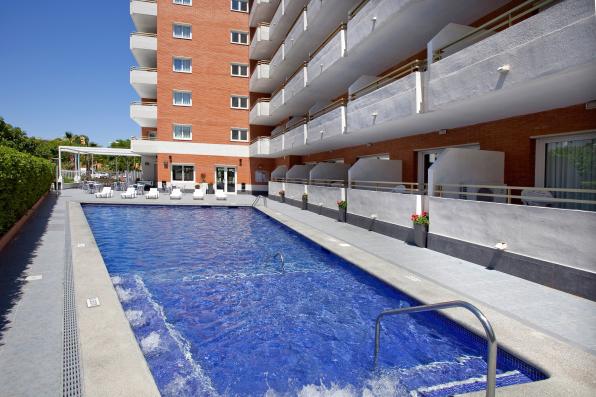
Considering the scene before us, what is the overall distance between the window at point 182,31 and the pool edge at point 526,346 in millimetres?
34449

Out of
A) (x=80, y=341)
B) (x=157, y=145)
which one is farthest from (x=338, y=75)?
(x=157, y=145)

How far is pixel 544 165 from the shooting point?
10062 millimetres

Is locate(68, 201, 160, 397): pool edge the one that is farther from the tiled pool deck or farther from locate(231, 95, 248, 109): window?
locate(231, 95, 248, 109): window

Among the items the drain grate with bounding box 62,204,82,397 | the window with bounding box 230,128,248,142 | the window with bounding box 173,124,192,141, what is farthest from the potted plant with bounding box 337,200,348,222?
the window with bounding box 173,124,192,141

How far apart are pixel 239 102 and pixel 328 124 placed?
2150 cm

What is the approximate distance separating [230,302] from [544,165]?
30.9ft

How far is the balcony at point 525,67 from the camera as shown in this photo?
20.7 ft

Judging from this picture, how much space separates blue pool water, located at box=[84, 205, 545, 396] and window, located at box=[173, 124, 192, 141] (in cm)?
2563

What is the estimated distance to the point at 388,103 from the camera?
41.0 feet

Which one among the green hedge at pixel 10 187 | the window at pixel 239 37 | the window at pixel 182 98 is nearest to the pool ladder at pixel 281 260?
the green hedge at pixel 10 187

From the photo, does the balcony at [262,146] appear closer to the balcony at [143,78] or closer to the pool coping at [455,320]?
the balcony at [143,78]

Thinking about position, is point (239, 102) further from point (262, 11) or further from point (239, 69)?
point (262, 11)

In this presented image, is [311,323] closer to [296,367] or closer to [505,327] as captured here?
[296,367]

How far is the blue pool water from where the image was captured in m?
4.73
